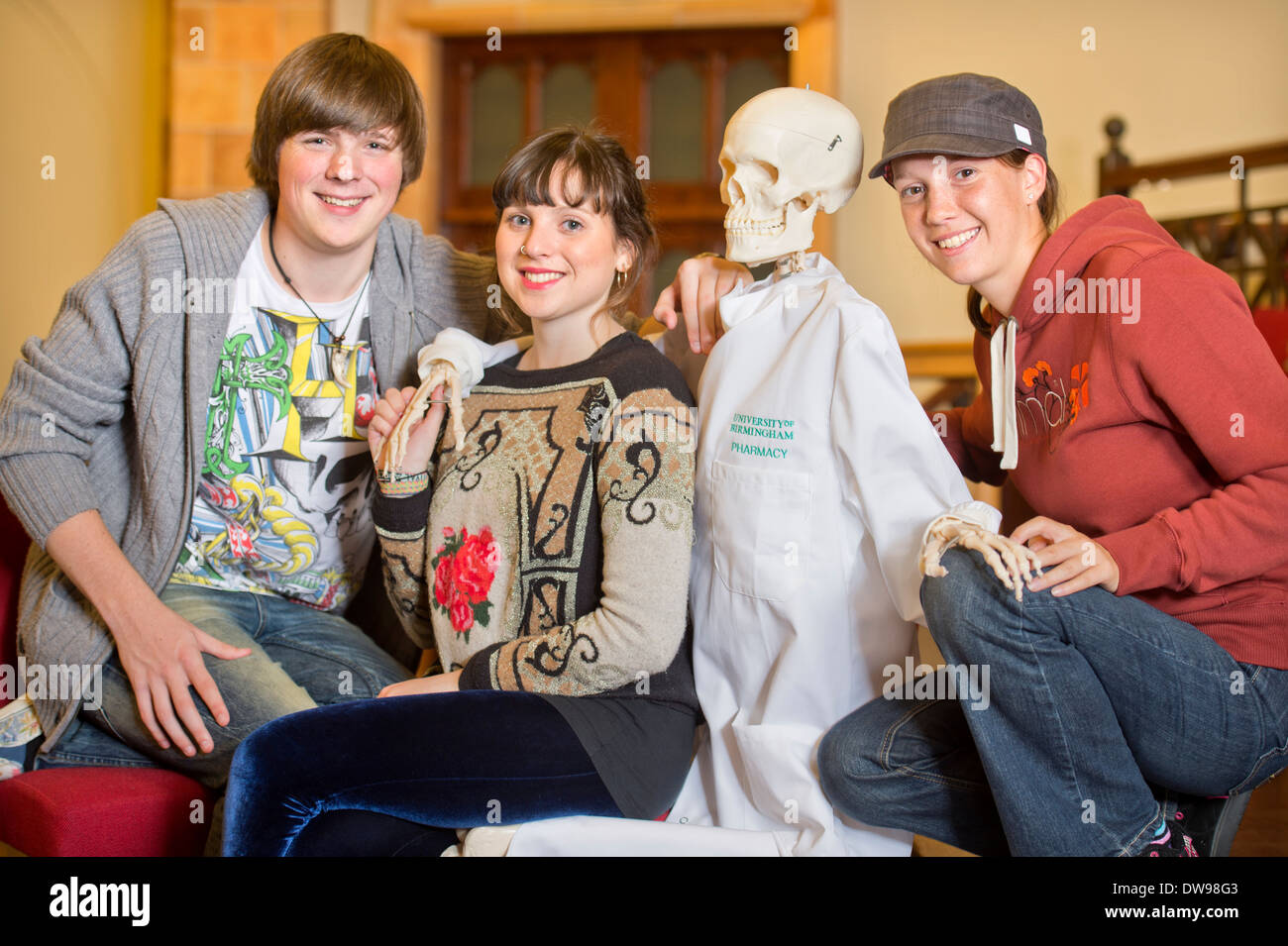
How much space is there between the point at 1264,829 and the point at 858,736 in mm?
1178

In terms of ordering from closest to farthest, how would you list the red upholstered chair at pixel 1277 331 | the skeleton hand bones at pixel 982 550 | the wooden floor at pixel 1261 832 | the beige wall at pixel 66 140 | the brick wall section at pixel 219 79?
the skeleton hand bones at pixel 982 550 → the wooden floor at pixel 1261 832 → the red upholstered chair at pixel 1277 331 → the beige wall at pixel 66 140 → the brick wall section at pixel 219 79

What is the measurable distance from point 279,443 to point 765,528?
86cm

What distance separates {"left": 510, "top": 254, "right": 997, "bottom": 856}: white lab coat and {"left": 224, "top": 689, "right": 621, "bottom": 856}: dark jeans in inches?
2.7

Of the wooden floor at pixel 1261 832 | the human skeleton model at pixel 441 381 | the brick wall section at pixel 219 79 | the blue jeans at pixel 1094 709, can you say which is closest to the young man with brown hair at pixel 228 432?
the human skeleton model at pixel 441 381

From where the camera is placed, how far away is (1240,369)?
1457 mm

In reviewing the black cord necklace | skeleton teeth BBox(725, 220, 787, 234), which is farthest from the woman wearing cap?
the black cord necklace

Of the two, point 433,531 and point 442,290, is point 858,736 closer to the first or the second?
point 433,531

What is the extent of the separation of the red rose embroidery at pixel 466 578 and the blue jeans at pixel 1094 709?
627mm

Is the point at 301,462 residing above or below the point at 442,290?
below

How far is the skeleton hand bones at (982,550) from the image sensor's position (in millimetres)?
1362

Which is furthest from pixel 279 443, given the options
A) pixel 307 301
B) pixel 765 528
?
pixel 765 528

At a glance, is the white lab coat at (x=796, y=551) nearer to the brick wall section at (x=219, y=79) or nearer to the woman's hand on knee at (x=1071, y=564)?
the woman's hand on knee at (x=1071, y=564)

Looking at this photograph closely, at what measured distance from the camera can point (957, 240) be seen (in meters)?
1.68
